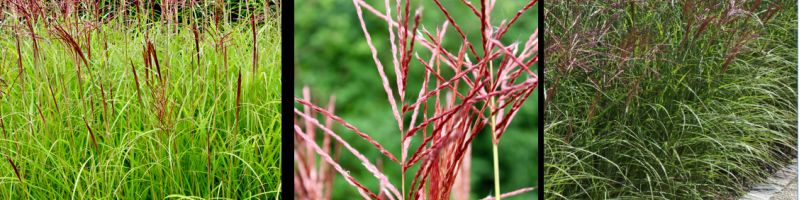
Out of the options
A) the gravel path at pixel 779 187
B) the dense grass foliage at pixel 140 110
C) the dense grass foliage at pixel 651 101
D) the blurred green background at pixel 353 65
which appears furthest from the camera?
the gravel path at pixel 779 187

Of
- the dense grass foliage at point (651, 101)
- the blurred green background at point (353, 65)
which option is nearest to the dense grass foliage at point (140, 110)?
the blurred green background at point (353, 65)

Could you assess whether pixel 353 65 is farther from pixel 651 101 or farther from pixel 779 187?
pixel 779 187

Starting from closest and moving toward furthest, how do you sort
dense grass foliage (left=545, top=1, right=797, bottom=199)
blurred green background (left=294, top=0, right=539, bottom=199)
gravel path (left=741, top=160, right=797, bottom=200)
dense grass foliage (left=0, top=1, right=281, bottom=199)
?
1. blurred green background (left=294, top=0, right=539, bottom=199)
2. dense grass foliage (left=0, top=1, right=281, bottom=199)
3. dense grass foliage (left=545, top=1, right=797, bottom=199)
4. gravel path (left=741, top=160, right=797, bottom=200)

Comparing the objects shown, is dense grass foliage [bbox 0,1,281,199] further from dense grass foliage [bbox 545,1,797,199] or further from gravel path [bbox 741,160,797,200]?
gravel path [bbox 741,160,797,200]

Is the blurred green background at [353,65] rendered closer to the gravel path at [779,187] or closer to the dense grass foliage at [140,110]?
the dense grass foliage at [140,110]

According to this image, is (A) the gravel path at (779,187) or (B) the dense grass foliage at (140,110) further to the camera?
(A) the gravel path at (779,187)

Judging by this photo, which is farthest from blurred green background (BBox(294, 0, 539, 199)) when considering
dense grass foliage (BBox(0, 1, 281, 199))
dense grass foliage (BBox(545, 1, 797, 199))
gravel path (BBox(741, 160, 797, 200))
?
gravel path (BBox(741, 160, 797, 200))
